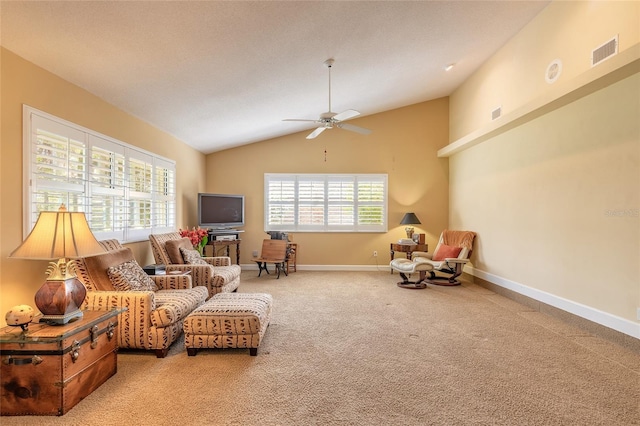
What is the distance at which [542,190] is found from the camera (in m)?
4.12

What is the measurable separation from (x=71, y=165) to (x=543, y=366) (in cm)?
480

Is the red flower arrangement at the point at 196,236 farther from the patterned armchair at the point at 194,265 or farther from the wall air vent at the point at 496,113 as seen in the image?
the wall air vent at the point at 496,113

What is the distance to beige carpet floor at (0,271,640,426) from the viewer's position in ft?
6.26

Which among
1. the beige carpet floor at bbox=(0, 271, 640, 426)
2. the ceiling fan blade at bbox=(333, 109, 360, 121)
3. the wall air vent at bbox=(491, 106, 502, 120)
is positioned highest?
the wall air vent at bbox=(491, 106, 502, 120)

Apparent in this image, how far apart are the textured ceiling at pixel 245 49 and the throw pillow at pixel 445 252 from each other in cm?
304

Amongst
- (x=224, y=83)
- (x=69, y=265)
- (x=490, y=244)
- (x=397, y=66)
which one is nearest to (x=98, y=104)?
(x=224, y=83)

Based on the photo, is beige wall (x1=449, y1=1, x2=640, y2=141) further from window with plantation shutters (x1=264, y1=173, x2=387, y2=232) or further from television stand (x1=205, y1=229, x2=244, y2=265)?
television stand (x1=205, y1=229, x2=244, y2=265)

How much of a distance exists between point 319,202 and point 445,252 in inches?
111

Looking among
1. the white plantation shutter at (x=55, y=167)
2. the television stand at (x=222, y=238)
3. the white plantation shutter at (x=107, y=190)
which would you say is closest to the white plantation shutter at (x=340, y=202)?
the television stand at (x=222, y=238)

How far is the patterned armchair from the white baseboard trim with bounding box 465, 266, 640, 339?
417 cm

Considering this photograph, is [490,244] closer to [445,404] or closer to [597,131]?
[597,131]

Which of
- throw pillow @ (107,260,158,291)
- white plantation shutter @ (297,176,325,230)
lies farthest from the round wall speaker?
throw pillow @ (107,260,158,291)

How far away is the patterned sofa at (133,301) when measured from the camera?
2.69 meters

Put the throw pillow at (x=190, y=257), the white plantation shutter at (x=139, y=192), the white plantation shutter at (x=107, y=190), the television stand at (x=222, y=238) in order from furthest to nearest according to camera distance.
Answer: the television stand at (x=222, y=238) → the throw pillow at (x=190, y=257) → the white plantation shutter at (x=139, y=192) → the white plantation shutter at (x=107, y=190)
